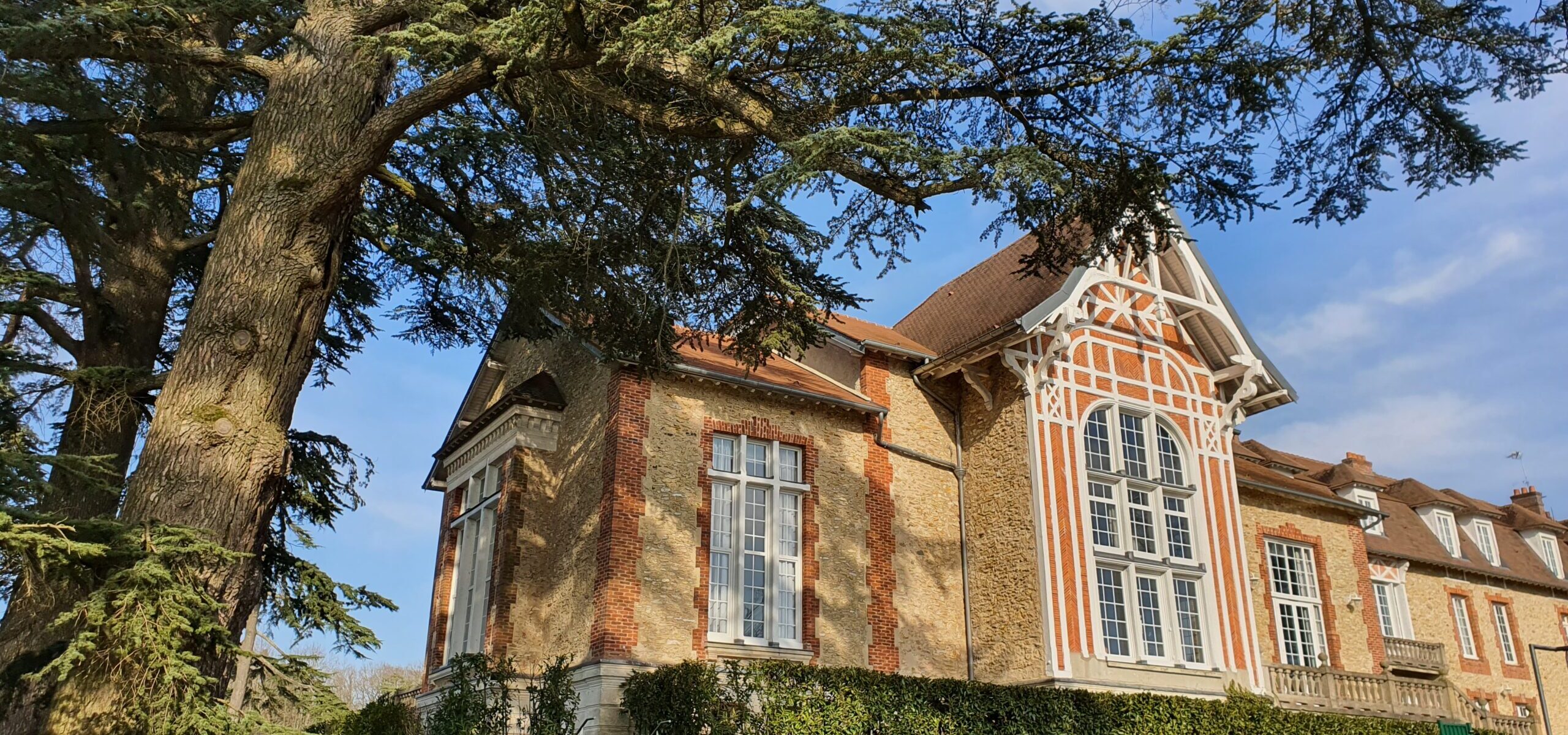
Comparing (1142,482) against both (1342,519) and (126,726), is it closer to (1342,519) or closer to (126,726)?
(1342,519)

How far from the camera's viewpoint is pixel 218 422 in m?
7.62

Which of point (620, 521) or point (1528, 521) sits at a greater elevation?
point (1528, 521)

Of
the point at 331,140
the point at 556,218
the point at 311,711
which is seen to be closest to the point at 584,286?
the point at 556,218

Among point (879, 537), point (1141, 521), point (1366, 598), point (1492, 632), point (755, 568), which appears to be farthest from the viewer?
point (1492, 632)

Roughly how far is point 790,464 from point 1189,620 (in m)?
6.83

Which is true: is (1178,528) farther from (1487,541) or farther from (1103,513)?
(1487,541)

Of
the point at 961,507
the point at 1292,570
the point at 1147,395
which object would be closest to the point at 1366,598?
the point at 1292,570

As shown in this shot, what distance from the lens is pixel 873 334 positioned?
19.1 m

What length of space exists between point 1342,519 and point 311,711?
1996cm

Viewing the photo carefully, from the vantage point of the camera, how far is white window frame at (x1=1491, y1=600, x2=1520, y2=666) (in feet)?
91.8

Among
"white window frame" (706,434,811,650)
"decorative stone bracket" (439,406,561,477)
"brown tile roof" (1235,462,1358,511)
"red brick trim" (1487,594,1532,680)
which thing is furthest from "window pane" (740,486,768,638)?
"red brick trim" (1487,594,1532,680)

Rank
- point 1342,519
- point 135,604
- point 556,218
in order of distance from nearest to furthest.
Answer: point 135,604 < point 556,218 < point 1342,519

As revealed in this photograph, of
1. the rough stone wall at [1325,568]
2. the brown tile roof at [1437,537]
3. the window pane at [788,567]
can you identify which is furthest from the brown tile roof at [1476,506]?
the window pane at [788,567]

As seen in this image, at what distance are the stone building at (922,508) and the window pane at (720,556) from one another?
34 mm
